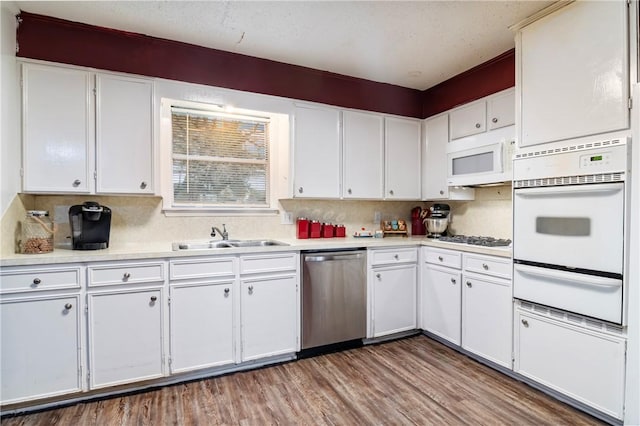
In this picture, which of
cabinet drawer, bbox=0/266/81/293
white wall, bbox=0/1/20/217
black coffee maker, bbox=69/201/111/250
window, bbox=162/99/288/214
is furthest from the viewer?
window, bbox=162/99/288/214

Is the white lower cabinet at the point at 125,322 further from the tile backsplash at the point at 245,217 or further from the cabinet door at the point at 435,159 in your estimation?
the cabinet door at the point at 435,159

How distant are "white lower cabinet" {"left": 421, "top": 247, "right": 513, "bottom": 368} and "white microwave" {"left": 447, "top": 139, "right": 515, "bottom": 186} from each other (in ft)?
2.21

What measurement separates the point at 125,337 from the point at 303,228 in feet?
5.53

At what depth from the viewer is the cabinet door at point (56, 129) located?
7.29ft

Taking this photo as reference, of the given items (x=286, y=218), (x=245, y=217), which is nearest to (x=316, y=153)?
(x=286, y=218)

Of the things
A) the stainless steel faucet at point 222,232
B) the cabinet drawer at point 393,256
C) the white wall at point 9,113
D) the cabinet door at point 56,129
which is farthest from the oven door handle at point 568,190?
the white wall at point 9,113

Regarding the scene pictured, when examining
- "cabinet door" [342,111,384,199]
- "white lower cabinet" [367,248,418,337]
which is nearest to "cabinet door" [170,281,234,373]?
"white lower cabinet" [367,248,418,337]

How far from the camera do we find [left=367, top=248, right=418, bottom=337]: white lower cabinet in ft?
10.0

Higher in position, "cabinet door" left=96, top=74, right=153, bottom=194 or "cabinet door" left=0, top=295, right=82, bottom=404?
"cabinet door" left=96, top=74, right=153, bottom=194

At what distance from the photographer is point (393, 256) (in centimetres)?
314

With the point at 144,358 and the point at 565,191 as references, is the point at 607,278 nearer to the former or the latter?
the point at 565,191

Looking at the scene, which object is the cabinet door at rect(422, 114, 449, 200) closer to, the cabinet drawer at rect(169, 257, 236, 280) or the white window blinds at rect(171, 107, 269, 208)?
the white window blinds at rect(171, 107, 269, 208)

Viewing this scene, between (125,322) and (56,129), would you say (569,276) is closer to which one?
(125,322)

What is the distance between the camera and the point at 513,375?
7.98 ft
